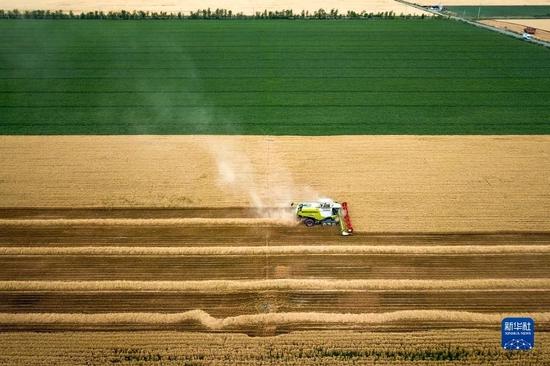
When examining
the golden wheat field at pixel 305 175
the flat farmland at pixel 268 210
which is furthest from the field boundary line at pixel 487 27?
the golden wheat field at pixel 305 175

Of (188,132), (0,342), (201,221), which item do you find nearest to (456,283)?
(201,221)

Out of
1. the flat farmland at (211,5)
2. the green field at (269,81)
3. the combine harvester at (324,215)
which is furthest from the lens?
the flat farmland at (211,5)

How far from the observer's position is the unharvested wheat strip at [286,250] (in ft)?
73.5

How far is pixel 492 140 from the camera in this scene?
3303cm

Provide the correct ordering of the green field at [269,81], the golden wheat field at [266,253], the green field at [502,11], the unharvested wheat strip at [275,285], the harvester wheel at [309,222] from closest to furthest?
1. the golden wheat field at [266,253]
2. the unharvested wheat strip at [275,285]
3. the harvester wheel at [309,222]
4. the green field at [269,81]
5. the green field at [502,11]

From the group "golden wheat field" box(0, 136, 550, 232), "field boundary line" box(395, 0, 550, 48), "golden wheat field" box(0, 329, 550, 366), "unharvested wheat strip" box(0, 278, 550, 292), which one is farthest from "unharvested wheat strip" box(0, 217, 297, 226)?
"field boundary line" box(395, 0, 550, 48)

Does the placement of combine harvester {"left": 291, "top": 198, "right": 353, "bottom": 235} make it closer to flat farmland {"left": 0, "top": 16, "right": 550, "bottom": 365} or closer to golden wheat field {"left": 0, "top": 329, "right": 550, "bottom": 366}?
flat farmland {"left": 0, "top": 16, "right": 550, "bottom": 365}

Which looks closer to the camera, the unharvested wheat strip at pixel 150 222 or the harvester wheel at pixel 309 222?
the harvester wheel at pixel 309 222

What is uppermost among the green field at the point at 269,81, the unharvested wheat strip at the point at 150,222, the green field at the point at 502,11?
the green field at the point at 502,11

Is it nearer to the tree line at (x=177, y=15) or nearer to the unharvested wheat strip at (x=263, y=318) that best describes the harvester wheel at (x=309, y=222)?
the unharvested wheat strip at (x=263, y=318)

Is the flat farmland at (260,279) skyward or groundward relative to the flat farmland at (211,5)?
groundward

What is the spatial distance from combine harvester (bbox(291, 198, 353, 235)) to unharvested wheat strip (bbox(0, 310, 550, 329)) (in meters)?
5.71

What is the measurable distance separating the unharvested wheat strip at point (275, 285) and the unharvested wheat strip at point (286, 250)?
206cm

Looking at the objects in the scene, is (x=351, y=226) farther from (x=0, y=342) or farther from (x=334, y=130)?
(x=0, y=342)
